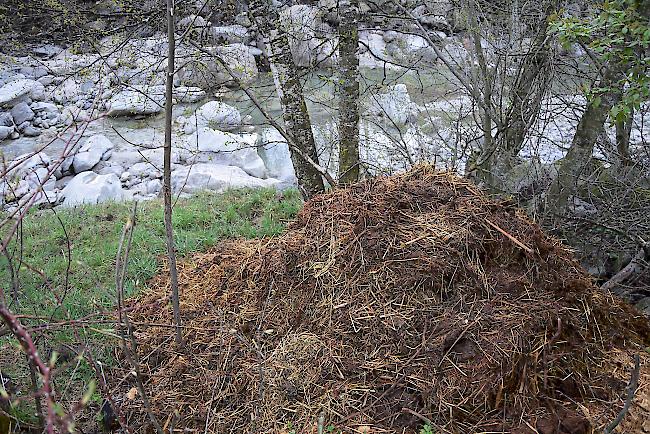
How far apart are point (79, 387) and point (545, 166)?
426 cm

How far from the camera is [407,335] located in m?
2.81

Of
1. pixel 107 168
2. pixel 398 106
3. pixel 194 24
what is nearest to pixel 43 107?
pixel 107 168

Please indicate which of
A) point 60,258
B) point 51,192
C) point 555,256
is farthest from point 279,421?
point 51,192

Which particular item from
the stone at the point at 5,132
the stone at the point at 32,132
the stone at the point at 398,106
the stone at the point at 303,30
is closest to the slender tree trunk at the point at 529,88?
the stone at the point at 303,30

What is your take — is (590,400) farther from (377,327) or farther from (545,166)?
(545,166)

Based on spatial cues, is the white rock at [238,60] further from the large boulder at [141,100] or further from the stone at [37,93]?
the stone at [37,93]

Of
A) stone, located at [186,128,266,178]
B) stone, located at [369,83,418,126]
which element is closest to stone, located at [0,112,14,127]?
stone, located at [186,128,266,178]

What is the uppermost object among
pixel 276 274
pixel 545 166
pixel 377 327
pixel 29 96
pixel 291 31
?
pixel 29 96

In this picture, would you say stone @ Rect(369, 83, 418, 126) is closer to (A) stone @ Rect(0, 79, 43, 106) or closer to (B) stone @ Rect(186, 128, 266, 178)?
(B) stone @ Rect(186, 128, 266, 178)

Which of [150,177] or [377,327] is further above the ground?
[150,177]

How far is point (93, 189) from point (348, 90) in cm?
505

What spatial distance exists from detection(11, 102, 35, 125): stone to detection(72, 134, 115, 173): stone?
7.65ft

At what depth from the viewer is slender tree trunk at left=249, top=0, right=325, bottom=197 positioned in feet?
16.6

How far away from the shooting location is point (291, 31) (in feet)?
17.3
